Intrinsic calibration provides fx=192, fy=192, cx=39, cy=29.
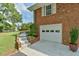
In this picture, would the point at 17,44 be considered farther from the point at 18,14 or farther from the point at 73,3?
the point at 73,3

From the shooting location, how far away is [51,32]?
114 inches

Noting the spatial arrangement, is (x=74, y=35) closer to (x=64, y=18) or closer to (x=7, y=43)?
(x=64, y=18)

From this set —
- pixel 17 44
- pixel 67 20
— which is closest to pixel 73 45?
pixel 67 20

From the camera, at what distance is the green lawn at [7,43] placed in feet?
9.17

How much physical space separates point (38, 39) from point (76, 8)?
0.72 metres

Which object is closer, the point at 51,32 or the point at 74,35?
the point at 74,35

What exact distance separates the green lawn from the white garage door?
419mm

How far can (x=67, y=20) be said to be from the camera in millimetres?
2824

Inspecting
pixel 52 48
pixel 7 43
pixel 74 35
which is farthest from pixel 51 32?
pixel 7 43

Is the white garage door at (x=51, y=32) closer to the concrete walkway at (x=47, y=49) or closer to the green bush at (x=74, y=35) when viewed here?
the concrete walkway at (x=47, y=49)

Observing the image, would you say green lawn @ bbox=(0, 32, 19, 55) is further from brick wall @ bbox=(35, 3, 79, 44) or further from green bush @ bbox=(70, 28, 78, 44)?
green bush @ bbox=(70, 28, 78, 44)

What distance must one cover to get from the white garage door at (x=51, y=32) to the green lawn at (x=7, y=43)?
1.37 ft

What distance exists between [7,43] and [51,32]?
67 centimetres

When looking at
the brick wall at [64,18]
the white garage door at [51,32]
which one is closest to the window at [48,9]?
the brick wall at [64,18]
